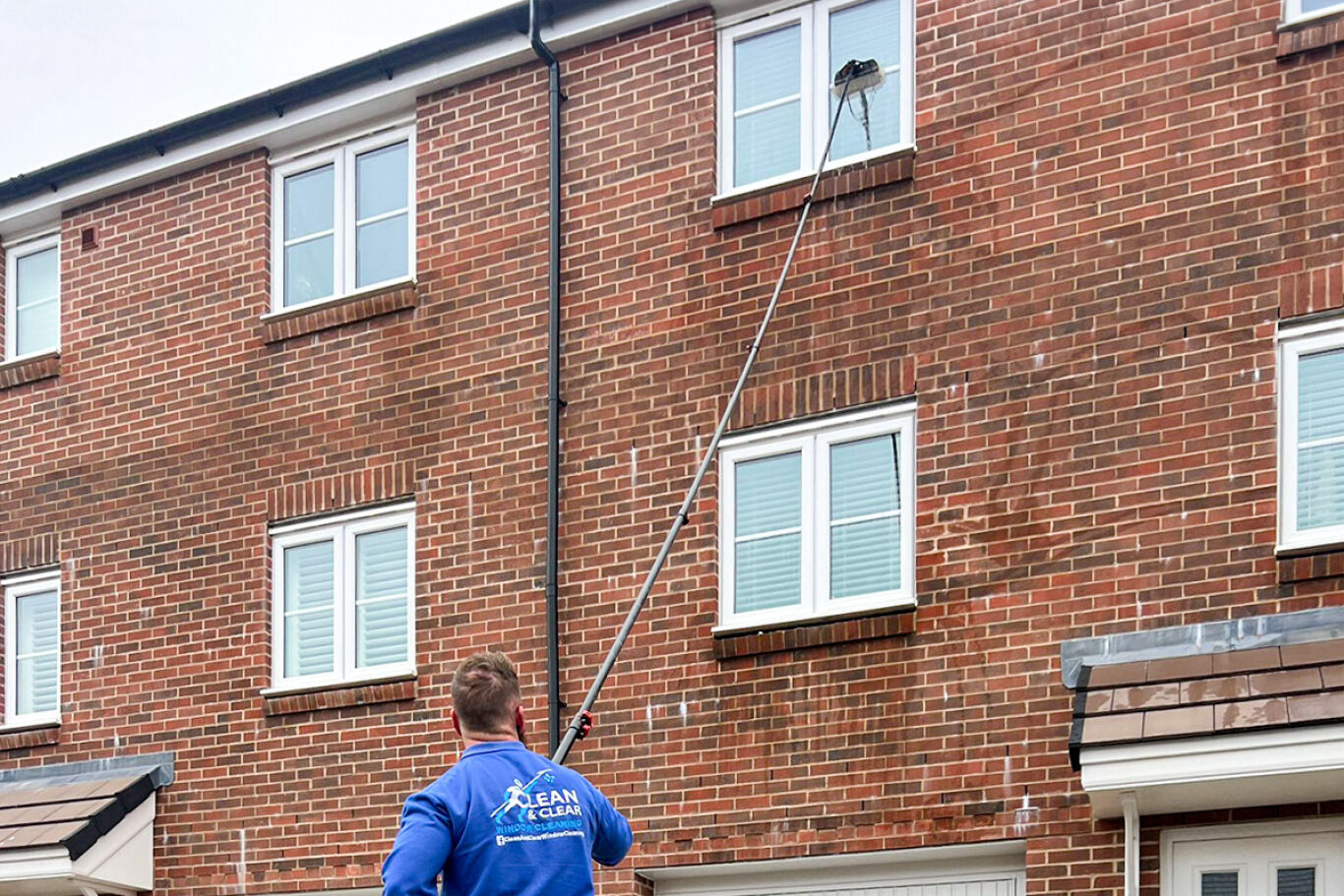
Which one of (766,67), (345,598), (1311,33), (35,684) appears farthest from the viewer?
(35,684)

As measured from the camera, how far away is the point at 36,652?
1534 cm

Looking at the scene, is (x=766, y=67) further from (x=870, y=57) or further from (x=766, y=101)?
(x=870, y=57)

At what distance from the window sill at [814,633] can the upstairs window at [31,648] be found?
19.3 ft

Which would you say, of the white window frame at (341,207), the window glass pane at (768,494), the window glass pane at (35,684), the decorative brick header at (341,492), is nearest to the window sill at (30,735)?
the window glass pane at (35,684)

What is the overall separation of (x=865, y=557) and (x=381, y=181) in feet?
15.8

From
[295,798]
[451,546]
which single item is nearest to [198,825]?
[295,798]

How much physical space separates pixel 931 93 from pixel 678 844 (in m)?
4.57

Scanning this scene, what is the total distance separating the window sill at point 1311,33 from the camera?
10430 millimetres

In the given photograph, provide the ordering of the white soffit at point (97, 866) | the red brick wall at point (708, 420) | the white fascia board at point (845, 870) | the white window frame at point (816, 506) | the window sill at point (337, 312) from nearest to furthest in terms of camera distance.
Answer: the red brick wall at point (708, 420) → the white fascia board at point (845, 870) → the white window frame at point (816, 506) → the white soffit at point (97, 866) → the window sill at point (337, 312)

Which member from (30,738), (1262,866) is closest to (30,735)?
(30,738)

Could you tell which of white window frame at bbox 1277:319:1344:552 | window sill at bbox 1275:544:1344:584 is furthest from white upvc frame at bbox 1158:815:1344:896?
white window frame at bbox 1277:319:1344:552

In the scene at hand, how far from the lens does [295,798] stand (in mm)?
Result: 13508

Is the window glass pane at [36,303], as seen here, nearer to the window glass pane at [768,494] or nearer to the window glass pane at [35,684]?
the window glass pane at [35,684]

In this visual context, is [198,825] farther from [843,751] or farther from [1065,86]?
[1065,86]
